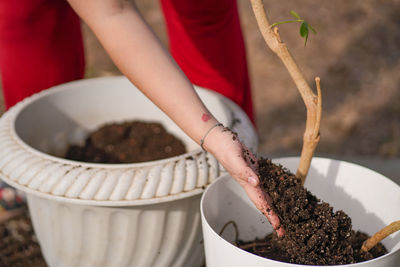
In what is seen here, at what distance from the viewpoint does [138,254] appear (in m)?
1.45

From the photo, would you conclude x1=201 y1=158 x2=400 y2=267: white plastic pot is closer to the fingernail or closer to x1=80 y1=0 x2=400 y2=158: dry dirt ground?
the fingernail

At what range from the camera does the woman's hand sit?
1086 mm

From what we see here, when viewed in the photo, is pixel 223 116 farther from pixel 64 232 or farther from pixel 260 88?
pixel 260 88

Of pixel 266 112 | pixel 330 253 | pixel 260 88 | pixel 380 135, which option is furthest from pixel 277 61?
pixel 330 253

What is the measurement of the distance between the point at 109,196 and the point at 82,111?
645mm

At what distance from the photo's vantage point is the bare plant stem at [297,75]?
1.11m

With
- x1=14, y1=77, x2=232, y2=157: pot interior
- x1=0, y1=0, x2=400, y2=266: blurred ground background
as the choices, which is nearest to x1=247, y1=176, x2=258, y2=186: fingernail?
x1=14, y1=77, x2=232, y2=157: pot interior

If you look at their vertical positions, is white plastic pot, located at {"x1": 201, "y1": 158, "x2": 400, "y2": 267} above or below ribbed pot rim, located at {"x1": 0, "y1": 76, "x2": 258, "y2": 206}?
above

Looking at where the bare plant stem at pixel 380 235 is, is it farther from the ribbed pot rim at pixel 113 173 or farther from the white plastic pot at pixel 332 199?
the ribbed pot rim at pixel 113 173

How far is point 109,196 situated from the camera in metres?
1.26

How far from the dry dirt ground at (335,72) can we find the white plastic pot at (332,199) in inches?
42.9

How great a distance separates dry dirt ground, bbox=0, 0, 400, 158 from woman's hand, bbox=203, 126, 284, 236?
139cm

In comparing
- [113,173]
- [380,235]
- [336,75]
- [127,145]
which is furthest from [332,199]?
[336,75]

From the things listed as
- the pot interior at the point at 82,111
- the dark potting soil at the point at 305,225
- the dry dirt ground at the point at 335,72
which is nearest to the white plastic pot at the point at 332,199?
the dark potting soil at the point at 305,225
